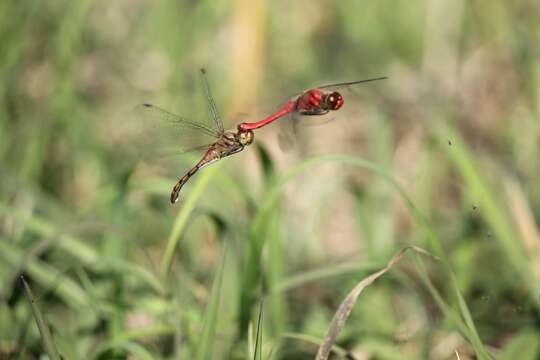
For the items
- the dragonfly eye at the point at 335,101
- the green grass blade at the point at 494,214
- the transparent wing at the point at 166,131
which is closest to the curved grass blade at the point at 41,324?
the transparent wing at the point at 166,131

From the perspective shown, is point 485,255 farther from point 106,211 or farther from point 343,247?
point 106,211

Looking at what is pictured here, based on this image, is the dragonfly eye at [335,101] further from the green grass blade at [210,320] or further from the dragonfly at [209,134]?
the green grass blade at [210,320]

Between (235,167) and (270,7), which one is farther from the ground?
(270,7)

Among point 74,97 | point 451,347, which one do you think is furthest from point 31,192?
point 451,347

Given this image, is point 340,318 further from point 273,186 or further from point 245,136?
point 273,186

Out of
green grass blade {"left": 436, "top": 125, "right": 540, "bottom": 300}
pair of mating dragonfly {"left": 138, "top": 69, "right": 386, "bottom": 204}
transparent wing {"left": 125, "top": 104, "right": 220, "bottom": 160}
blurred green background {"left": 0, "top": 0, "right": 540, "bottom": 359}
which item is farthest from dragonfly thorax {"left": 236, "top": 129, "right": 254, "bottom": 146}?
green grass blade {"left": 436, "top": 125, "right": 540, "bottom": 300}

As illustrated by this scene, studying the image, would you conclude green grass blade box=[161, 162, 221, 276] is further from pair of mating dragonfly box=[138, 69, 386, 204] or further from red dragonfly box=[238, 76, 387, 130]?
red dragonfly box=[238, 76, 387, 130]

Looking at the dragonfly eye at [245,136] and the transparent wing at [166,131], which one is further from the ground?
the dragonfly eye at [245,136]

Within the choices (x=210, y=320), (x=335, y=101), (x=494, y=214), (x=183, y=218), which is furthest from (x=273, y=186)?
(x=335, y=101)
